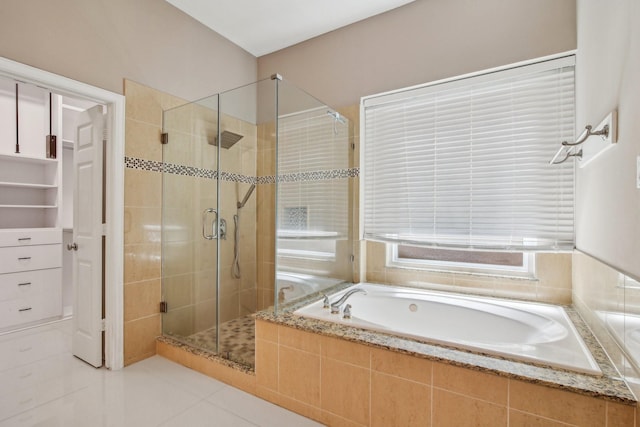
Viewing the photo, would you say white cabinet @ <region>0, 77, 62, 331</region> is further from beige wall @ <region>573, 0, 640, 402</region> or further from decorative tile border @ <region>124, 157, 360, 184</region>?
beige wall @ <region>573, 0, 640, 402</region>

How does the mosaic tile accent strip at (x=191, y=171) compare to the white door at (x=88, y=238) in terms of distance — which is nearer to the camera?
the white door at (x=88, y=238)

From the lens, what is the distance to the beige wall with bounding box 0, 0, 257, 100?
1.73 metres

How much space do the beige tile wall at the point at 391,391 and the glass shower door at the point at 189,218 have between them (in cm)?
88

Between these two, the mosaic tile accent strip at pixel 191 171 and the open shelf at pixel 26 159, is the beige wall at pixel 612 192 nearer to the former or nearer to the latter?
the mosaic tile accent strip at pixel 191 171

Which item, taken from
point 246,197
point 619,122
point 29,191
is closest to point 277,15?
point 246,197

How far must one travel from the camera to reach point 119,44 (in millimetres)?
2145

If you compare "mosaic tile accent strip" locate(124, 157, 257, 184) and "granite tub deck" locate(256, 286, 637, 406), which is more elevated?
"mosaic tile accent strip" locate(124, 157, 257, 184)

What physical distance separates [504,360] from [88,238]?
2.70m

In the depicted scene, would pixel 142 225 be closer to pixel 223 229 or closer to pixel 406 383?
pixel 223 229

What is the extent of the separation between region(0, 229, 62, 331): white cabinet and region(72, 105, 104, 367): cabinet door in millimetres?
1225

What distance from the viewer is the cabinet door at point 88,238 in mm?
2158

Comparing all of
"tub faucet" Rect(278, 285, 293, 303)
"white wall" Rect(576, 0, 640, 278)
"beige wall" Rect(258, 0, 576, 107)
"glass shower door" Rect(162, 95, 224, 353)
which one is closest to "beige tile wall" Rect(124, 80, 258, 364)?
Result: "glass shower door" Rect(162, 95, 224, 353)

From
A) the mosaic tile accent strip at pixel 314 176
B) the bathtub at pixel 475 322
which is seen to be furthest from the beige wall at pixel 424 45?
the bathtub at pixel 475 322

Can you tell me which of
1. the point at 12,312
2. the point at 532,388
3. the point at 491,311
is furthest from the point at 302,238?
the point at 12,312
